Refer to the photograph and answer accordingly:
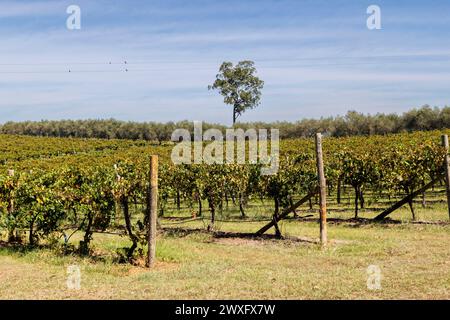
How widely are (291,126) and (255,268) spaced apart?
81.4 meters

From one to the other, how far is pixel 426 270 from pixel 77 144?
250 feet

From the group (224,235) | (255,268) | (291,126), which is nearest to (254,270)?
(255,268)

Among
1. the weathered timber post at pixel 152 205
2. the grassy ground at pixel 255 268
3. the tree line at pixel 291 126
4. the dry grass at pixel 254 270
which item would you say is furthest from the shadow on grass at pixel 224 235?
the tree line at pixel 291 126

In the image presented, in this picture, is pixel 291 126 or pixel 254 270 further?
pixel 291 126

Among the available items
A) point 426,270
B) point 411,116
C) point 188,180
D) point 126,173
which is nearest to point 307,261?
point 426,270

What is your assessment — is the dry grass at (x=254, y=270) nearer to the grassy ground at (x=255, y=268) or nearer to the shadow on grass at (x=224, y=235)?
the grassy ground at (x=255, y=268)

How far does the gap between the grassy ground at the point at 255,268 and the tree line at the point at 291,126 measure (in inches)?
2492

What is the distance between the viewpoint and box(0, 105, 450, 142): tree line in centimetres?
7588

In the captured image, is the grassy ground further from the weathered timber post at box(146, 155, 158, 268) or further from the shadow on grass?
the weathered timber post at box(146, 155, 158, 268)

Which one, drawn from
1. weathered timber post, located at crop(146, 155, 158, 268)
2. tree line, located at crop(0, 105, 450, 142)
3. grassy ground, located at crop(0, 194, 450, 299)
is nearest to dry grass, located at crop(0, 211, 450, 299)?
grassy ground, located at crop(0, 194, 450, 299)

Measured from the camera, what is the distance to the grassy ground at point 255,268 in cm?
930

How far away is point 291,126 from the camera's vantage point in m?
91.8

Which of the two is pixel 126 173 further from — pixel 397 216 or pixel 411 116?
pixel 411 116

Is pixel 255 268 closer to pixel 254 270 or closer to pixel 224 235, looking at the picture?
pixel 254 270
